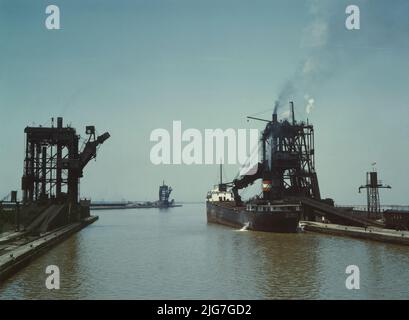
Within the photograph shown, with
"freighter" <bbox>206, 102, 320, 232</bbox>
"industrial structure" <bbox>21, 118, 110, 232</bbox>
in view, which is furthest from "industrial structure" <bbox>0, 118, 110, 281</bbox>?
"freighter" <bbox>206, 102, 320, 232</bbox>

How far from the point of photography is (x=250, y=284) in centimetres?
2441

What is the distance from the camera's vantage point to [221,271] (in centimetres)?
2889

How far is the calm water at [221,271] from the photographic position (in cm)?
2219

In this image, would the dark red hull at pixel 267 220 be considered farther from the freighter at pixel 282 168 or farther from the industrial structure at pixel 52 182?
the industrial structure at pixel 52 182

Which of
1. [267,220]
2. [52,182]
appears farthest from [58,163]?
[267,220]

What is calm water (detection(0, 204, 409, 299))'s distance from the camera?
72.8ft

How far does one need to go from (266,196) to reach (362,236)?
20365 millimetres

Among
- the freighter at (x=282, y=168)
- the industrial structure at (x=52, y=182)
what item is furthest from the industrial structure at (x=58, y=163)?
the freighter at (x=282, y=168)
